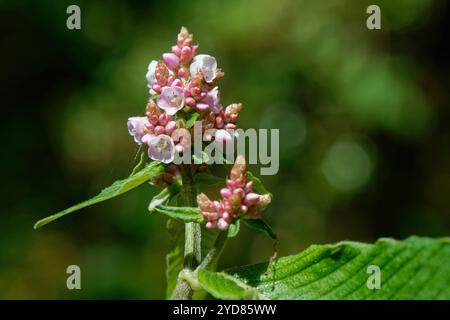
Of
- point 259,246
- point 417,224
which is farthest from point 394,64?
point 259,246

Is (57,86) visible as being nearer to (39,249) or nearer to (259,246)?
(39,249)

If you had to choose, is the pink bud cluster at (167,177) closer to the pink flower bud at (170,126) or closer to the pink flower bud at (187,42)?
the pink flower bud at (170,126)

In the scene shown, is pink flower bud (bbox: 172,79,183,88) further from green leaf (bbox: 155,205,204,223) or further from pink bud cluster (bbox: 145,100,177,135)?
green leaf (bbox: 155,205,204,223)

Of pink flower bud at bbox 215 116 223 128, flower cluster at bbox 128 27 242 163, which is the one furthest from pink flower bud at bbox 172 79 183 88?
pink flower bud at bbox 215 116 223 128

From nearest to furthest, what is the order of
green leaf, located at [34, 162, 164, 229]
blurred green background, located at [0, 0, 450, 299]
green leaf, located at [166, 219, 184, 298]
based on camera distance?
green leaf, located at [34, 162, 164, 229] → green leaf, located at [166, 219, 184, 298] → blurred green background, located at [0, 0, 450, 299]

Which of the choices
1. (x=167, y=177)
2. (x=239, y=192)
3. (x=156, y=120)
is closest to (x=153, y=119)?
(x=156, y=120)

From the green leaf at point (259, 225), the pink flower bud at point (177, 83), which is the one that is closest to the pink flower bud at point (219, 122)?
the pink flower bud at point (177, 83)
